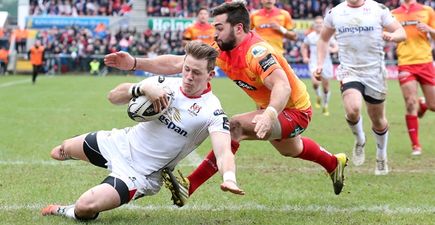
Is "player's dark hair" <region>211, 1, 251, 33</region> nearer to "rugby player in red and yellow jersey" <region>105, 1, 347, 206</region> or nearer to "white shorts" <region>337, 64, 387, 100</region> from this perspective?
"rugby player in red and yellow jersey" <region>105, 1, 347, 206</region>

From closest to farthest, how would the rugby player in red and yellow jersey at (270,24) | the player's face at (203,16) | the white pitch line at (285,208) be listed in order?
the white pitch line at (285,208)
the rugby player in red and yellow jersey at (270,24)
the player's face at (203,16)

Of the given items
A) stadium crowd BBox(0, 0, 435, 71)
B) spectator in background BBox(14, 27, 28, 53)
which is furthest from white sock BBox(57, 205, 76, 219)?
spectator in background BBox(14, 27, 28, 53)

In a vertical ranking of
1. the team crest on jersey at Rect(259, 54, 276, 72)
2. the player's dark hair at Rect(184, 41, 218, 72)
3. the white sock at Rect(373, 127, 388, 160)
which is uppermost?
the player's dark hair at Rect(184, 41, 218, 72)

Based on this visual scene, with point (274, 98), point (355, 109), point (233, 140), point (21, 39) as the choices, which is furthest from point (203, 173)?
point (21, 39)

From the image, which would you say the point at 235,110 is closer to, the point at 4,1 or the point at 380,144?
the point at 380,144

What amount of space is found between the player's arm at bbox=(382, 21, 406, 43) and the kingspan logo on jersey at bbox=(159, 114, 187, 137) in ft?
10.8

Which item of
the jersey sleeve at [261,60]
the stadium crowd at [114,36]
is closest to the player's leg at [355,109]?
the jersey sleeve at [261,60]

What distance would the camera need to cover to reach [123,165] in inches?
218

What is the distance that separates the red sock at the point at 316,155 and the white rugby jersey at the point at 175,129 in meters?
1.50

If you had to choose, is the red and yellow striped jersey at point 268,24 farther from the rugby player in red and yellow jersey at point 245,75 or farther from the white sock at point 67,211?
the white sock at point 67,211

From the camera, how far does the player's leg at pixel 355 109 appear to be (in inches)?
320

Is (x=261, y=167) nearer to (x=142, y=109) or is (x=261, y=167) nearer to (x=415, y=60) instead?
(x=415, y=60)

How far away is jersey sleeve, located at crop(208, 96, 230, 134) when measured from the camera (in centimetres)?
526

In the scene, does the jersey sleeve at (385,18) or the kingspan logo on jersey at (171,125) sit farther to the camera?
the jersey sleeve at (385,18)
